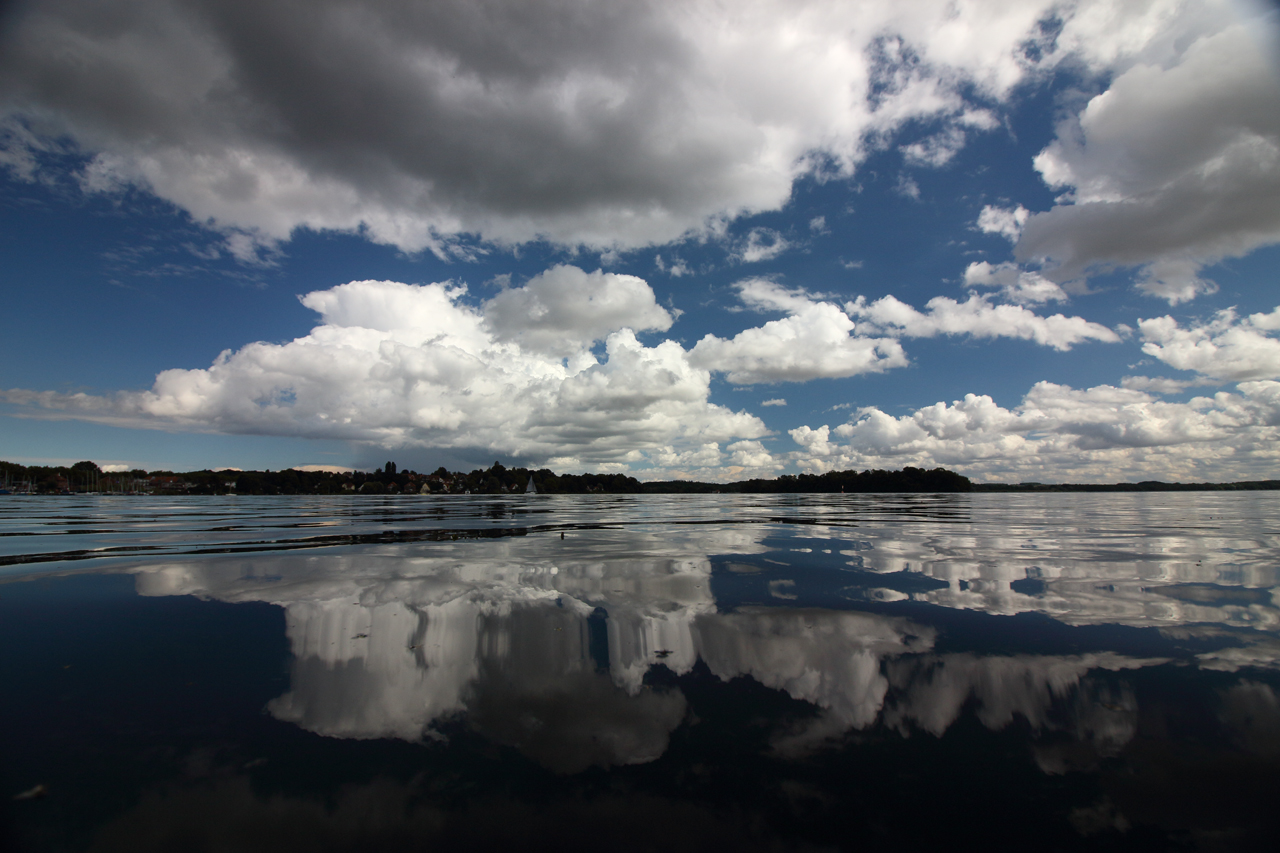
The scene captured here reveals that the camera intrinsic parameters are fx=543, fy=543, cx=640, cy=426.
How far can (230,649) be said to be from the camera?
283 inches

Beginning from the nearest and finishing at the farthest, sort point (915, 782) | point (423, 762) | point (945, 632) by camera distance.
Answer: point (915, 782) → point (423, 762) → point (945, 632)

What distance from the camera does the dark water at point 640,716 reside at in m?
3.62

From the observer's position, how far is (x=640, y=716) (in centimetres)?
519

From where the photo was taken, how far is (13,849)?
135 inches

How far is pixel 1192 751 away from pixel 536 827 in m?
5.31

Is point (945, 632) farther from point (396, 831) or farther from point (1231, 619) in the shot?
point (396, 831)

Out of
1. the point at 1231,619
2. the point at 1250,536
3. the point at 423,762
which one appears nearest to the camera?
the point at 423,762

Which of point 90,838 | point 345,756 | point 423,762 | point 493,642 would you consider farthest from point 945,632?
point 90,838

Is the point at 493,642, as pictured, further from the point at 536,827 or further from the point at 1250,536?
the point at 1250,536

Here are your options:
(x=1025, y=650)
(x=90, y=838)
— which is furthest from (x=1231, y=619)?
(x=90, y=838)

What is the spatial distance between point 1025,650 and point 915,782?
4.08 metres

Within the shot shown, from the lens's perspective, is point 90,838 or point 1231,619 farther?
point 1231,619

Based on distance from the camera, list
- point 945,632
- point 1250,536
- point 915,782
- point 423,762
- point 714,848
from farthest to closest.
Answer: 1. point 1250,536
2. point 945,632
3. point 423,762
4. point 915,782
5. point 714,848

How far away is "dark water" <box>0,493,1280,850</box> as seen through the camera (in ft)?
11.9
